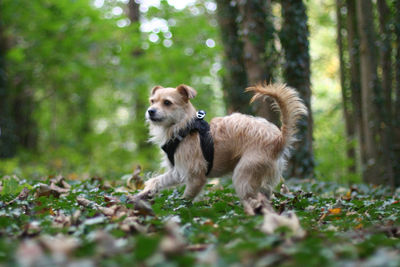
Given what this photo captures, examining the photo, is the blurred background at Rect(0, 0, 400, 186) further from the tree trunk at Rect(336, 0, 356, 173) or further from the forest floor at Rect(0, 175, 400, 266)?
the forest floor at Rect(0, 175, 400, 266)

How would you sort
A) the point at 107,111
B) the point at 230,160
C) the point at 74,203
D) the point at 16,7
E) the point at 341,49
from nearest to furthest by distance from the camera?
the point at 74,203, the point at 230,160, the point at 341,49, the point at 16,7, the point at 107,111

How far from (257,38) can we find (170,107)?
4850 mm

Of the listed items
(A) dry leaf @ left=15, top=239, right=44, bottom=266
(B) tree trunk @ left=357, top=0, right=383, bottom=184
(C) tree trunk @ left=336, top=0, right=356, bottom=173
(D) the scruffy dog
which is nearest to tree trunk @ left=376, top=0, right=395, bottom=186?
(B) tree trunk @ left=357, top=0, right=383, bottom=184

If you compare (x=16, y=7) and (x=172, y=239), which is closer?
(x=172, y=239)

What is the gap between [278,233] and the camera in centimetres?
296

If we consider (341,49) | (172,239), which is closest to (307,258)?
(172,239)

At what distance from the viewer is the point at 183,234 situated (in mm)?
3205

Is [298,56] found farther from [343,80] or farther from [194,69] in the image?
[194,69]

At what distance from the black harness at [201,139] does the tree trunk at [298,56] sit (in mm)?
4752

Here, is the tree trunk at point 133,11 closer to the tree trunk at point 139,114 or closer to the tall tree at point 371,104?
the tree trunk at point 139,114

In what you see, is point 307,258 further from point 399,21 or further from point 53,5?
point 53,5

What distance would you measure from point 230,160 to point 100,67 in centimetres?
1536

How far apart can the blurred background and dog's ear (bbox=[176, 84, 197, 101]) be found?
4.31 metres

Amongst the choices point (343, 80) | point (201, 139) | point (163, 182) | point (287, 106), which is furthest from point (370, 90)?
point (163, 182)
